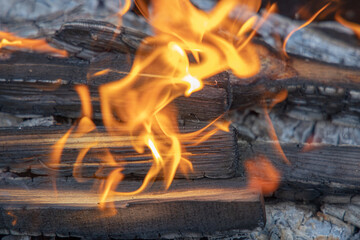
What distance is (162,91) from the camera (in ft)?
7.43

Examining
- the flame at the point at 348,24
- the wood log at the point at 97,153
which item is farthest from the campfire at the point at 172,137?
the flame at the point at 348,24

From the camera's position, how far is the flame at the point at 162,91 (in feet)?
A: 6.73

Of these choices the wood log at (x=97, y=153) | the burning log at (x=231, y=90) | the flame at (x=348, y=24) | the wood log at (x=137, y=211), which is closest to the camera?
the wood log at (x=137, y=211)

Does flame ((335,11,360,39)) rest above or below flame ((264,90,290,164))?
above

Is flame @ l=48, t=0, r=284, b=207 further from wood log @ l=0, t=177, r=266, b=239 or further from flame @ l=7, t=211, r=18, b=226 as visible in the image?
flame @ l=7, t=211, r=18, b=226

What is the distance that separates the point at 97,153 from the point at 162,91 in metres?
0.54

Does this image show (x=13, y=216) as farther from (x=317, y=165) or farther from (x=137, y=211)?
(x=317, y=165)

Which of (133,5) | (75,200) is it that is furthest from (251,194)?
(133,5)

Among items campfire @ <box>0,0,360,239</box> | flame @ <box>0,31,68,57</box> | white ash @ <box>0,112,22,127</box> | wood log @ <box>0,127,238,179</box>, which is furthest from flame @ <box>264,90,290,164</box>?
white ash @ <box>0,112,22,127</box>

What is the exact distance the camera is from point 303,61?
9.29 feet

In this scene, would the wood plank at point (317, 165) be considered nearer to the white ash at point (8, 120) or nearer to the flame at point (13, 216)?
the flame at point (13, 216)

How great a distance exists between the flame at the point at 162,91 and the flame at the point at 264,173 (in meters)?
0.29

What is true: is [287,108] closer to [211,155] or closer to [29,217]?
[211,155]

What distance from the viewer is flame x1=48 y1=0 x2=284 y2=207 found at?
205 cm
